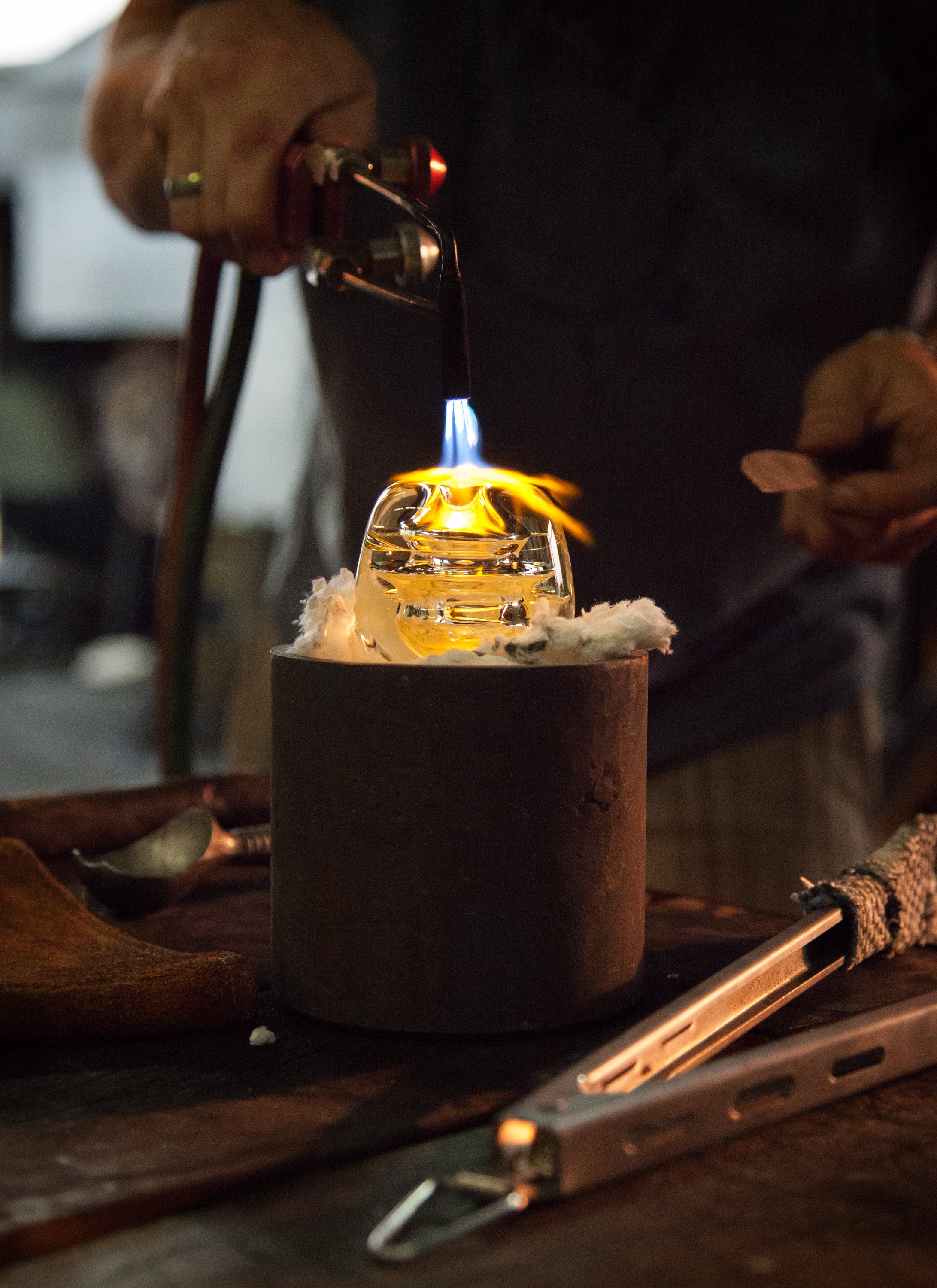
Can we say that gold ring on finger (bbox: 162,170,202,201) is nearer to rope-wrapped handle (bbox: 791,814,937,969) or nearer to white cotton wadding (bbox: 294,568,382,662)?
white cotton wadding (bbox: 294,568,382,662)

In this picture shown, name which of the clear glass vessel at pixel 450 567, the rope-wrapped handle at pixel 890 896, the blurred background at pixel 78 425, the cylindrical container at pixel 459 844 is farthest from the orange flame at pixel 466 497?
the blurred background at pixel 78 425

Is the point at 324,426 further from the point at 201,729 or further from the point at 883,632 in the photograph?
the point at 201,729

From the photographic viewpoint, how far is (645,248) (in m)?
1.19

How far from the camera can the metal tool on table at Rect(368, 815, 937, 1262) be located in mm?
391

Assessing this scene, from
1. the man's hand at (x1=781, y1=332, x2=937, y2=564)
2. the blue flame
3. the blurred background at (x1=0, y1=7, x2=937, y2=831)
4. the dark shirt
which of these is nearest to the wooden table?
the blue flame

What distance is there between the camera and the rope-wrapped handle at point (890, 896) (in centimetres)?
60

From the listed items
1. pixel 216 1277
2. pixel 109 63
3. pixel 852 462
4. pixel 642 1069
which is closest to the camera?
pixel 216 1277

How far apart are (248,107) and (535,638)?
16.9 inches

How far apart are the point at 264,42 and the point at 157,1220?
0.71 m

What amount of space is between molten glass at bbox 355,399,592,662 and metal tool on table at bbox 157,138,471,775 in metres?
0.05

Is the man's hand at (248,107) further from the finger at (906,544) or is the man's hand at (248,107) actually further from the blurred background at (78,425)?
the blurred background at (78,425)

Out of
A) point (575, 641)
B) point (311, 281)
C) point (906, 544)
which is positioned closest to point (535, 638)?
point (575, 641)

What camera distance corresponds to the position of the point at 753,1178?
0.42m

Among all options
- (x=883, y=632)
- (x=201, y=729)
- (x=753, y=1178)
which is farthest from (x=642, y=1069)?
(x=201, y=729)
